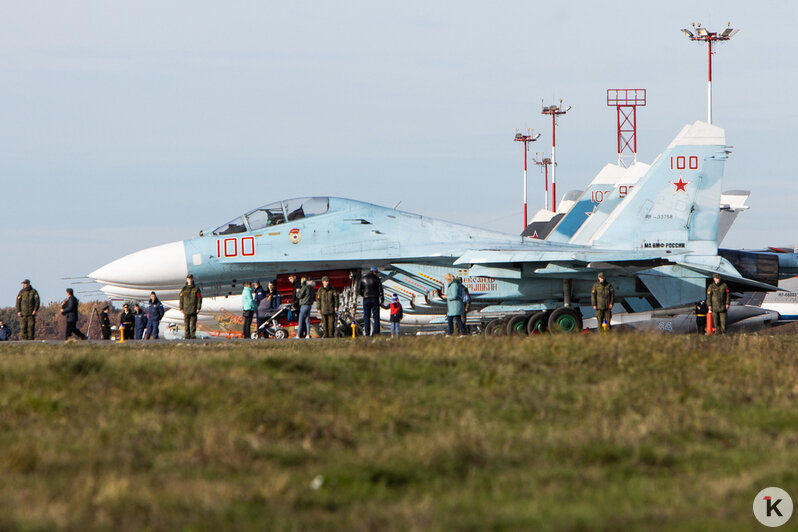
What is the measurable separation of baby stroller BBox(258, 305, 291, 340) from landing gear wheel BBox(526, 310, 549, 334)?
6429mm

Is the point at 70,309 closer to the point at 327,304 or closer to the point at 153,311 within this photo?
the point at 153,311

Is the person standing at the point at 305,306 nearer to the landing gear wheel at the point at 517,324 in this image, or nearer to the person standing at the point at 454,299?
the person standing at the point at 454,299

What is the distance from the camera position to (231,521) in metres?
4.91

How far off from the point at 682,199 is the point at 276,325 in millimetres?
11350

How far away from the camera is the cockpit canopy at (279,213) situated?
22578 millimetres

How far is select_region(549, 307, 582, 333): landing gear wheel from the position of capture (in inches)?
861

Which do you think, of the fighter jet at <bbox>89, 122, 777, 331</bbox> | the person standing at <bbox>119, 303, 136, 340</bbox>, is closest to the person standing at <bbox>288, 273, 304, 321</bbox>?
the fighter jet at <bbox>89, 122, 777, 331</bbox>

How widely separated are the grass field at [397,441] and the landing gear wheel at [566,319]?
11.0 meters

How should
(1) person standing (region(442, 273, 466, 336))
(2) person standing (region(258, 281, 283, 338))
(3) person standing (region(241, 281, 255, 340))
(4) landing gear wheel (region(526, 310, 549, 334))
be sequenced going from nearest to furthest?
(1) person standing (region(442, 273, 466, 336))
(3) person standing (region(241, 281, 255, 340))
(4) landing gear wheel (region(526, 310, 549, 334))
(2) person standing (region(258, 281, 283, 338))

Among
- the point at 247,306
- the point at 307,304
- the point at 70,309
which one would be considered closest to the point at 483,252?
the point at 307,304

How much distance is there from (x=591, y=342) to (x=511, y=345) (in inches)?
40.5

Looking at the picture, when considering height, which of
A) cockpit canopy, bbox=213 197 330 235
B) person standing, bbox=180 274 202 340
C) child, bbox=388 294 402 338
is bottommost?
child, bbox=388 294 402 338

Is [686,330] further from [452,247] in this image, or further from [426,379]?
[426,379]

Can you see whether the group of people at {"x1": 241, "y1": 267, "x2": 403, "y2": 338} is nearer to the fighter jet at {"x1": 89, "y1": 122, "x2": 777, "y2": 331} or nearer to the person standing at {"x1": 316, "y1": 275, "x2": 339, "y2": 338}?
the person standing at {"x1": 316, "y1": 275, "x2": 339, "y2": 338}
